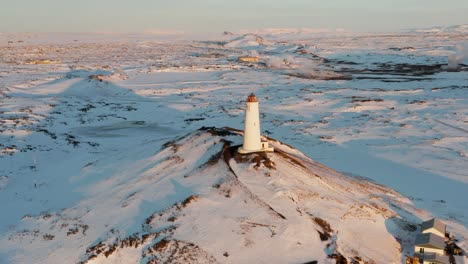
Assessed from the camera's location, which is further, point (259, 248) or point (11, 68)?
point (11, 68)

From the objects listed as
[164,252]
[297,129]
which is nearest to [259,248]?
[164,252]

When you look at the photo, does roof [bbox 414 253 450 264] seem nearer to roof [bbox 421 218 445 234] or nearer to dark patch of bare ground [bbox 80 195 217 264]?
roof [bbox 421 218 445 234]

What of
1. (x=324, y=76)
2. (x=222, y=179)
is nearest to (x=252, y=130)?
(x=222, y=179)

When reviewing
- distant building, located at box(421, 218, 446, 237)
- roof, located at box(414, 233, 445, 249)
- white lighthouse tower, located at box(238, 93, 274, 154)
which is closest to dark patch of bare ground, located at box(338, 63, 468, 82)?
white lighthouse tower, located at box(238, 93, 274, 154)

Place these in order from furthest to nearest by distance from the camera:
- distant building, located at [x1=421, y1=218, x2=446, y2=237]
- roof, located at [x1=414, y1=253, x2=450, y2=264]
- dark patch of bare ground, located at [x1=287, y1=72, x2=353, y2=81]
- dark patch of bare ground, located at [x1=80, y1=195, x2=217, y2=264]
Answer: dark patch of bare ground, located at [x1=287, y1=72, x2=353, y2=81] → distant building, located at [x1=421, y1=218, x2=446, y2=237] → roof, located at [x1=414, y1=253, x2=450, y2=264] → dark patch of bare ground, located at [x1=80, y1=195, x2=217, y2=264]

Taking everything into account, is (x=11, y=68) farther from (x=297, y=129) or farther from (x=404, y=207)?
(x=404, y=207)

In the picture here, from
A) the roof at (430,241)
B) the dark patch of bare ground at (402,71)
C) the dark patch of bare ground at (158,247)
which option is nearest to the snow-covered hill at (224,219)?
the dark patch of bare ground at (158,247)

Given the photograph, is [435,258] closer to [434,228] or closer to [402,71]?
[434,228]

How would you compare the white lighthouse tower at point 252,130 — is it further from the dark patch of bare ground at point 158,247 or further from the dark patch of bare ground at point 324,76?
the dark patch of bare ground at point 324,76
